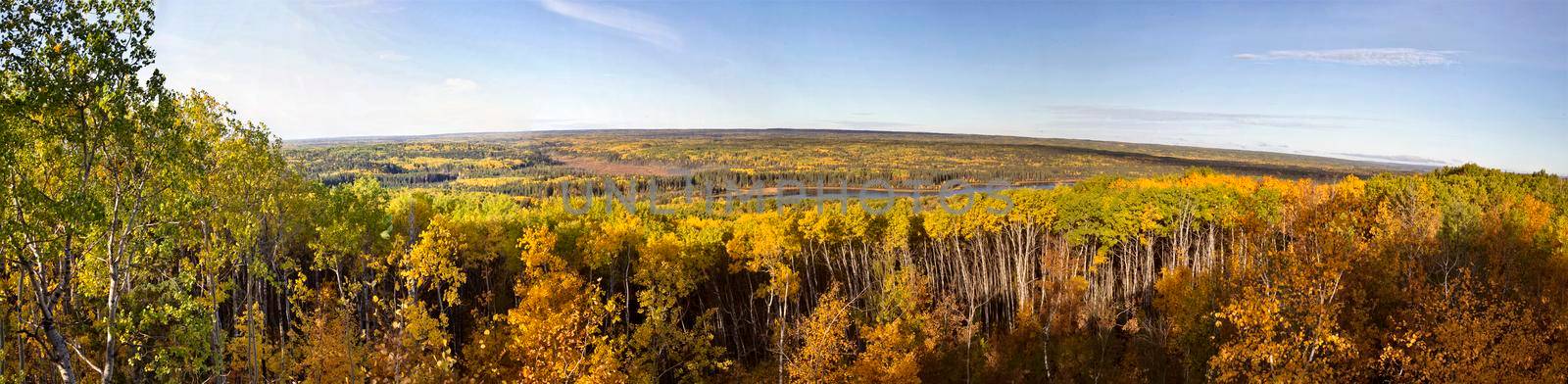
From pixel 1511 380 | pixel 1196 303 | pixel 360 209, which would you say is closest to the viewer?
pixel 1511 380

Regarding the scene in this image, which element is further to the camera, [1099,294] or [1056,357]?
[1099,294]

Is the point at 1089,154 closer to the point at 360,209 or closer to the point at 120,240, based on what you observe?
the point at 360,209

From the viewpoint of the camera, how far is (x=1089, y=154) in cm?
16075

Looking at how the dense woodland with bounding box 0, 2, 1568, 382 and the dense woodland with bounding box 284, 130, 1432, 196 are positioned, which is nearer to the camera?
the dense woodland with bounding box 0, 2, 1568, 382

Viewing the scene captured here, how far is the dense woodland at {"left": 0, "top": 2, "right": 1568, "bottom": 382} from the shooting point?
43.9 feet

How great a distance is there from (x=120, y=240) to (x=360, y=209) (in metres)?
20.7

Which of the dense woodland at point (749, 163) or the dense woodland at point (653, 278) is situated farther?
the dense woodland at point (749, 163)

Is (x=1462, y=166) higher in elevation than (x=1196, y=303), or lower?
higher

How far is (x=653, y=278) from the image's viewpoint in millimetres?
43719

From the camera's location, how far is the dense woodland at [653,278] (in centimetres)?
1338

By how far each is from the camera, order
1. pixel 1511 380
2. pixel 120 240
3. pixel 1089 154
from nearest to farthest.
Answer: pixel 120 240 → pixel 1511 380 → pixel 1089 154

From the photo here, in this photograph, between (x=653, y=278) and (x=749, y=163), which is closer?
(x=653, y=278)

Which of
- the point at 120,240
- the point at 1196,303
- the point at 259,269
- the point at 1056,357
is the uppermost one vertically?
the point at 120,240

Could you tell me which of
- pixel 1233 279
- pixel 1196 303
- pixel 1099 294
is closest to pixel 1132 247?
pixel 1099 294
